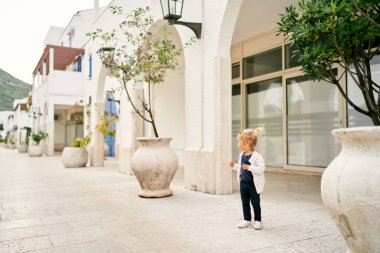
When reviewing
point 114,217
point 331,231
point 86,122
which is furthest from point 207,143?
point 86,122

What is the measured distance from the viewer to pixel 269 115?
1007cm

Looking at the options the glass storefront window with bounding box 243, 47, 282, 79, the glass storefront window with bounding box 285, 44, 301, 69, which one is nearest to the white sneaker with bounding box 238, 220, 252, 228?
the glass storefront window with bounding box 285, 44, 301, 69

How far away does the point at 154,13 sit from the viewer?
815cm

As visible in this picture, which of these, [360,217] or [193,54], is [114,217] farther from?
[193,54]

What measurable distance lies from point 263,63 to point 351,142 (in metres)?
8.12

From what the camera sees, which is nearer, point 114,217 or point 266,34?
point 114,217

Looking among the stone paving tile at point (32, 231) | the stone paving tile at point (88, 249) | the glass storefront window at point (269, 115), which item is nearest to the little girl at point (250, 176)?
the stone paving tile at point (88, 249)

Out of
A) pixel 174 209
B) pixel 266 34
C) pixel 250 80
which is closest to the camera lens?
pixel 174 209

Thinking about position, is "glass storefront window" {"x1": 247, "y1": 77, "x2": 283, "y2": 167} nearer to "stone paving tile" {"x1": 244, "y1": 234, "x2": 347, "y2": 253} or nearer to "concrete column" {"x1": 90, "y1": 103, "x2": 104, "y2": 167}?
"concrete column" {"x1": 90, "y1": 103, "x2": 104, "y2": 167}

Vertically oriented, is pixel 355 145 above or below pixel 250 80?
below

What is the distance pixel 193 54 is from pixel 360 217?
15.8 feet

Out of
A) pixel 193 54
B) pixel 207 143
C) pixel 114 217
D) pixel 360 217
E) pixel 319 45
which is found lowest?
pixel 114 217

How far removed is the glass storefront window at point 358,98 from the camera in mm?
7188

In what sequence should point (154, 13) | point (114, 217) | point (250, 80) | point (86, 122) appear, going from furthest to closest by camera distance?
1. point (86, 122)
2. point (250, 80)
3. point (154, 13)
4. point (114, 217)
